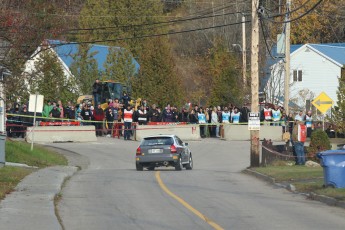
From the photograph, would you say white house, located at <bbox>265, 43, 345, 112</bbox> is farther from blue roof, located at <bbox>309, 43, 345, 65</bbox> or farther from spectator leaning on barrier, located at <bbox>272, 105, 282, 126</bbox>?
spectator leaning on barrier, located at <bbox>272, 105, 282, 126</bbox>

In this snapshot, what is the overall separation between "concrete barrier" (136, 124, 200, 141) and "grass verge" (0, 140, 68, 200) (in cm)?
852

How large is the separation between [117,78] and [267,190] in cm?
4432

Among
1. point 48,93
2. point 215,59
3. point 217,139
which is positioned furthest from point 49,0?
point 215,59

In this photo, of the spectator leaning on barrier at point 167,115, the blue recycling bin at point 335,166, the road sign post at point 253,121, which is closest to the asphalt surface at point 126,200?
the blue recycling bin at point 335,166

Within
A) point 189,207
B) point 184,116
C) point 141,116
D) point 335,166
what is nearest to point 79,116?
point 141,116

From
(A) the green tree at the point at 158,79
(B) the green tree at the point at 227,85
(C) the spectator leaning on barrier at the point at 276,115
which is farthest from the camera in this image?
(A) the green tree at the point at 158,79

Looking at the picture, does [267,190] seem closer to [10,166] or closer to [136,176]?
[136,176]

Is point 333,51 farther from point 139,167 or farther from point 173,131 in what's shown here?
point 139,167

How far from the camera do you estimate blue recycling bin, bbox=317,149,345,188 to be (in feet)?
71.7

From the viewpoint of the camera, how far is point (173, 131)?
49.8 metres

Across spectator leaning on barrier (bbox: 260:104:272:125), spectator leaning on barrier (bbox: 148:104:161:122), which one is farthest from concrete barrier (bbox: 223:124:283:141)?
spectator leaning on barrier (bbox: 148:104:161:122)

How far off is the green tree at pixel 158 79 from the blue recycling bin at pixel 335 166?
40205mm

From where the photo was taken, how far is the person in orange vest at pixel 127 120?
47938 millimetres

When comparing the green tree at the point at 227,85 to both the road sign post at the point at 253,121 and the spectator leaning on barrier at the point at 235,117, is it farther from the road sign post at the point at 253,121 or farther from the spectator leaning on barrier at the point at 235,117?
the road sign post at the point at 253,121
